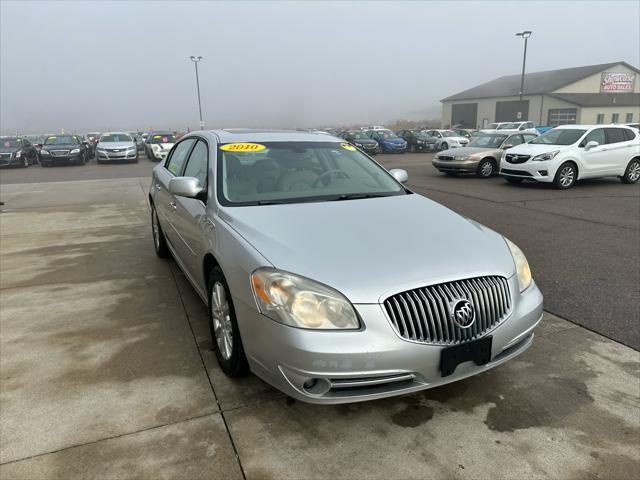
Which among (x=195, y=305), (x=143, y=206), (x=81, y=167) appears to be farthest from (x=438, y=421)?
(x=81, y=167)

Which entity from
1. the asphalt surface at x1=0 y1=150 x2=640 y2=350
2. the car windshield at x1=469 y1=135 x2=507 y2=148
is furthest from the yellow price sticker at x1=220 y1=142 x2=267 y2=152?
the car windshield at x1=469 y1=135 x2=507 y2=148

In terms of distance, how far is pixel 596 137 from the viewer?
1223cm

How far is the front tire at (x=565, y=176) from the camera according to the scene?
1177 centimetres

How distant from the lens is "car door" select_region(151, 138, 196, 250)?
4629mm

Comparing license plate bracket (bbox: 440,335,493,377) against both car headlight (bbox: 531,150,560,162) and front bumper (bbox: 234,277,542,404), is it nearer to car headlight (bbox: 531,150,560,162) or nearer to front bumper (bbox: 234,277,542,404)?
front bumper (bbox: 234,277,542,404)

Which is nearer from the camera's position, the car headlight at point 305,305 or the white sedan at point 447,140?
the car headlight at point 305,305

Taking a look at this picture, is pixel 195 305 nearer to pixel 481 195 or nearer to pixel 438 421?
pixel 438 421

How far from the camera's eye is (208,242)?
3.25 meters

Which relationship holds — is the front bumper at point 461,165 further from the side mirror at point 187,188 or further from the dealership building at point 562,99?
the dealership building at point 562,99

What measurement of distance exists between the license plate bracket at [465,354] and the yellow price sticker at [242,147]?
92.5 inches

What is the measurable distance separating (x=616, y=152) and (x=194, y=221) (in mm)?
12600

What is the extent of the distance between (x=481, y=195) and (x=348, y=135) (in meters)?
18.2

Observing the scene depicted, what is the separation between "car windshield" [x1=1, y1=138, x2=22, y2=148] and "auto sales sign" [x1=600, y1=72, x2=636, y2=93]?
2561 inches

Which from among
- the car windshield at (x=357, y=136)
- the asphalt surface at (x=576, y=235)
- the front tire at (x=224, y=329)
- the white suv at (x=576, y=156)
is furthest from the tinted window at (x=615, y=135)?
the car windshield at (x=357, y=136)
